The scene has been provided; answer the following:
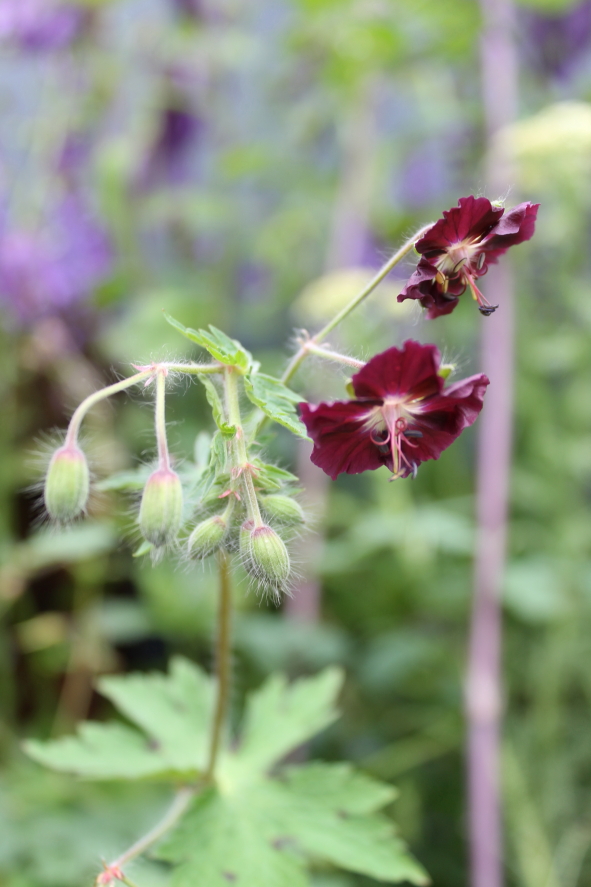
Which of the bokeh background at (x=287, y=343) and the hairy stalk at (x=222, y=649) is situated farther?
the bokeh background at (x=287, y=343)

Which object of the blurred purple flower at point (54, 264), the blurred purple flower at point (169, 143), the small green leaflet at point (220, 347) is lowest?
the small green leaflet at point (220, 347)

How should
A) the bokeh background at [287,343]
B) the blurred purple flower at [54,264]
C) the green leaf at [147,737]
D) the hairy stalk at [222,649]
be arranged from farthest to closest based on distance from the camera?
the blurred purple flower at [54,264] → the bokeh background at [287,343] → the green leaf at [147,737] → the hairy stalk at [222,649]

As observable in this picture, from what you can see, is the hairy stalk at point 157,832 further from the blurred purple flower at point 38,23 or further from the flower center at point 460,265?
the blurred purple flower at point 38,23

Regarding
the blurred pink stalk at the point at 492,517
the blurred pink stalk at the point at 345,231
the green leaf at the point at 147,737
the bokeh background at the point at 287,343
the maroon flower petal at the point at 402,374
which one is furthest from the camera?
the blurred pink stalk at the point at 345,231

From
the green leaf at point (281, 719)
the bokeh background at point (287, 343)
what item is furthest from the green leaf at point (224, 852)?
the bokeh background at point (287, 343)

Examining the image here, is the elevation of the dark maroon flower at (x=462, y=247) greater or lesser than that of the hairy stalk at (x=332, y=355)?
greater

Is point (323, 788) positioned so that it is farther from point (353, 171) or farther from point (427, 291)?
point (353, 171)

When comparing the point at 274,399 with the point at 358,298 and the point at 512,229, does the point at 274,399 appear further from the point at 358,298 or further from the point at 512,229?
the point at 512,229
